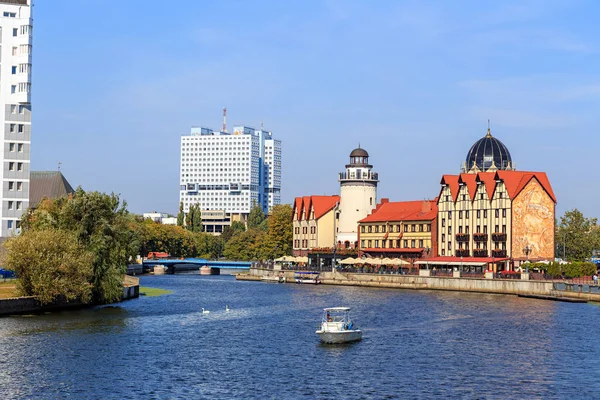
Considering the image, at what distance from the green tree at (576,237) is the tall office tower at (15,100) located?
331 ft

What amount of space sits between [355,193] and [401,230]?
59.5 feet

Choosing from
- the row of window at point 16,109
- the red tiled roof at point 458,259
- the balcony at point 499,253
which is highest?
the row of window at point 16,109

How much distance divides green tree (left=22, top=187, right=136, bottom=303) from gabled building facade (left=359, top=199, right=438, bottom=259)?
236 ft

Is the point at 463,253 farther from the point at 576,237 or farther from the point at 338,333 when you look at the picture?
the point at 338,333

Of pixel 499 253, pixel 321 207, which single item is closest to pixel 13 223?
pixel 321 207

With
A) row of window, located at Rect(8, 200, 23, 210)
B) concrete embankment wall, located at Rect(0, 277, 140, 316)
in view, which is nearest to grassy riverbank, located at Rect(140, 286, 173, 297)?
row of window, located at Rect(8, 200, 23, 210)

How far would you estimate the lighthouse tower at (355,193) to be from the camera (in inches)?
7470

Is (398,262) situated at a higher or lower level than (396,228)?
lower

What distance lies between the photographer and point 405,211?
18150cm

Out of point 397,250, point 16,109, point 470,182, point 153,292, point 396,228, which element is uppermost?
point 16,109

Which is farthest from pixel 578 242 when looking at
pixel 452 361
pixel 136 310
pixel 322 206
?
pixel 452 361

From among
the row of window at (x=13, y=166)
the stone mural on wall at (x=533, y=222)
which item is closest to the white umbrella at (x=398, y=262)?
the stone mural on wall at (x=533, y=222)

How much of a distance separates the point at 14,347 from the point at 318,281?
105m

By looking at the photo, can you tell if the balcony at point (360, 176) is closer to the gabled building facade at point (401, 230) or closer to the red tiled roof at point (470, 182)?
the gabled building facade at point (401, 230)
